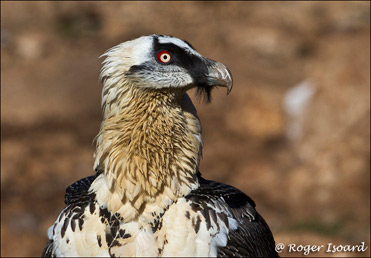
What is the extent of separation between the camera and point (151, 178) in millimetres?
5141

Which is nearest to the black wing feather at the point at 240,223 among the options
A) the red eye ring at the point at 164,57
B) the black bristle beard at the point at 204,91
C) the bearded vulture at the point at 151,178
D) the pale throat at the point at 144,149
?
the bearded vulture at the point at 151,178

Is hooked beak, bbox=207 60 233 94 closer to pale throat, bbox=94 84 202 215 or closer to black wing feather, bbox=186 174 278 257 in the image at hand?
pale throat, bbox=94 84 202 215

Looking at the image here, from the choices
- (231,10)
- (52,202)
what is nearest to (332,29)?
(231,10)

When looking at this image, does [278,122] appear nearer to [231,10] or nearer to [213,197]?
[231,10]

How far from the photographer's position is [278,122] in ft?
55.8

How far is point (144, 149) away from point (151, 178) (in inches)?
10.0

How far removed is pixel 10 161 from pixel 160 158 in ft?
35.4

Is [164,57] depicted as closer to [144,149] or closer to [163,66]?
[163,66]

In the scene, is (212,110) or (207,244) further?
(212,110)

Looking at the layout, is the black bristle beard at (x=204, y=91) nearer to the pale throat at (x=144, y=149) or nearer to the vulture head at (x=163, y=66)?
the vulture head at (x=163, y=66)

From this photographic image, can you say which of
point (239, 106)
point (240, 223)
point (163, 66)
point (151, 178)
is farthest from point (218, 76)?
point (239, 106)

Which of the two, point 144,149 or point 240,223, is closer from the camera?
→ point 144,149

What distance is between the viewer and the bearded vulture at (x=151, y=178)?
4969 millimetres

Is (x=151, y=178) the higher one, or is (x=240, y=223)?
(x=151, y=178)
